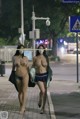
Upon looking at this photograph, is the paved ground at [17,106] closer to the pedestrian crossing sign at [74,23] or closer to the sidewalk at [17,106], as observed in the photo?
the sidewalk at [17,106]

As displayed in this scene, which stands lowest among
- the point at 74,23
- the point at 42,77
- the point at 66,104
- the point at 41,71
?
the point at 66,104

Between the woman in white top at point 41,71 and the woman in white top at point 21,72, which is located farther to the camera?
the woman in white top at point 41,71

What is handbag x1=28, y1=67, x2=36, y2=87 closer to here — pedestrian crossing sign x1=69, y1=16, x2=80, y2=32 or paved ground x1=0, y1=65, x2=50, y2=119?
paved ground x1=0, y1=65, x2=50, y2=119

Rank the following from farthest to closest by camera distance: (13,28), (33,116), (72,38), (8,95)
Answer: (72,38) → (13,28) → (8,95) → (33,116)

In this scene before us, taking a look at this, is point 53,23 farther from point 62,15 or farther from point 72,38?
point 72,38

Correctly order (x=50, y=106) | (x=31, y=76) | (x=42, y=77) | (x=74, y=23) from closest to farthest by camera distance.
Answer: (x=31, y=76) < (x=42, y=77) < (x=50, y=106) < (x=74, y=23)

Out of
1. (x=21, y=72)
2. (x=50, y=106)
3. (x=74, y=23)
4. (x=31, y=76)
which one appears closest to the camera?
(x=21, y=72)

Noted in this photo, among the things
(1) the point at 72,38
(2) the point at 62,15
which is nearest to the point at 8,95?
(2) the point at 62,15

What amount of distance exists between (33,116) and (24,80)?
967 mm

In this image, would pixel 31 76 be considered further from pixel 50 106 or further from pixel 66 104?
pixel 66 104

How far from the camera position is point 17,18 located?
53500 mm

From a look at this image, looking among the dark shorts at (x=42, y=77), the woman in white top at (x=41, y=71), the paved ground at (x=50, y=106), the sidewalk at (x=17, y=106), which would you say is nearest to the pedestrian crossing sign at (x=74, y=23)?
the paved ground at (x=50, y=106)

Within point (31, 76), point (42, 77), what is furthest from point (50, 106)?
point (31, 76)

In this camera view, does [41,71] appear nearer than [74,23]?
Yes
